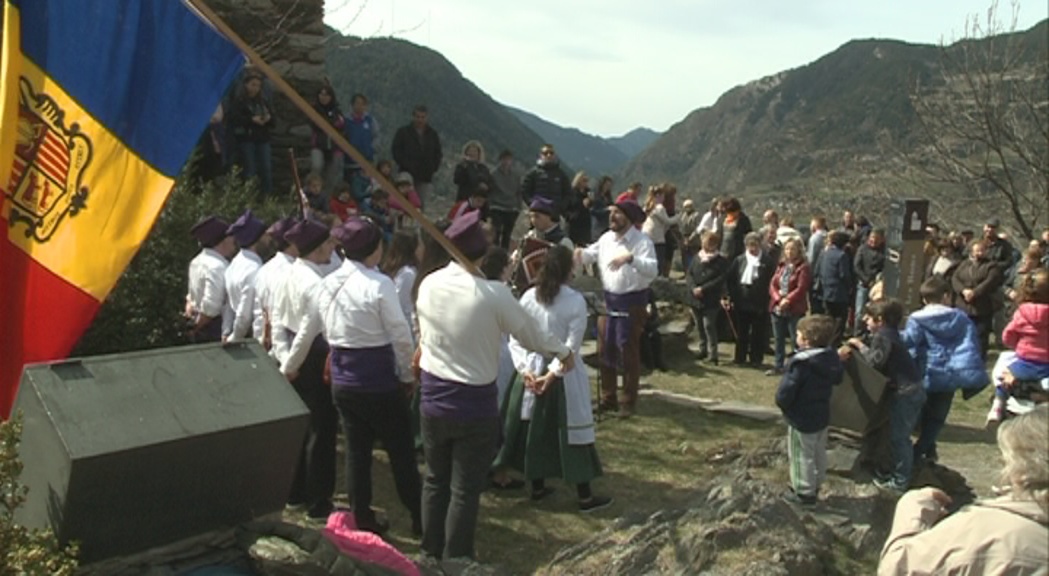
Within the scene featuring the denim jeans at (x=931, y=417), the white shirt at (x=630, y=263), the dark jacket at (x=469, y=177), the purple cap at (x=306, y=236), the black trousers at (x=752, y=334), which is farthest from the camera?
the dark jacket at (x=469, y=177)

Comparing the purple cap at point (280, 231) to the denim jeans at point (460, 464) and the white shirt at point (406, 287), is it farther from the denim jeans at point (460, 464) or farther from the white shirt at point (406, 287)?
the denim jeans at point (460, 464)

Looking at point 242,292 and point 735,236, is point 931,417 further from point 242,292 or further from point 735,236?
point 735,236

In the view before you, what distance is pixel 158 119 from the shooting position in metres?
4.90

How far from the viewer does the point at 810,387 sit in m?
6.90

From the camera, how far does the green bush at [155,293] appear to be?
27.6 feet

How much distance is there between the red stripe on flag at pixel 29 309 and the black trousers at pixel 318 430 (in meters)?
2.16

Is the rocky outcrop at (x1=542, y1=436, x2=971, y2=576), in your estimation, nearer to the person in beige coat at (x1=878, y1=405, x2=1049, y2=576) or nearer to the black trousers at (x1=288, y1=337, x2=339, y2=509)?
the black trousers at (x1=288, y1=337, x2=339, y2=509)

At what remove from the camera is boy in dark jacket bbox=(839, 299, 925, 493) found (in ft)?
24.7

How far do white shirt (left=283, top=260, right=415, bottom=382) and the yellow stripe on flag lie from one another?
5.16 feet

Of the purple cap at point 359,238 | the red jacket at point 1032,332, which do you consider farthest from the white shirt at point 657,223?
the purple cap at point 359,238

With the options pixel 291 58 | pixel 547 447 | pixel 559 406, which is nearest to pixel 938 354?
pixel 559 406

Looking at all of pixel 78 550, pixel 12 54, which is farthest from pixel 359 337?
pixel 78 550

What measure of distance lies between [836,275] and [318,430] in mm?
8058

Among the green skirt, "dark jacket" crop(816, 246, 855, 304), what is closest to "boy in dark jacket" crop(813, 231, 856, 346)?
"dark jacket" crop(816, 246, 855, 304)
